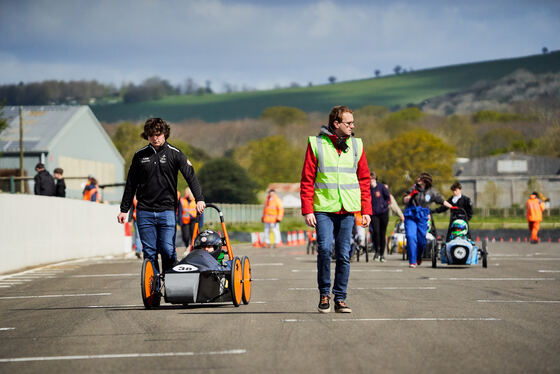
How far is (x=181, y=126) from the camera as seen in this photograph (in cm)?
15025

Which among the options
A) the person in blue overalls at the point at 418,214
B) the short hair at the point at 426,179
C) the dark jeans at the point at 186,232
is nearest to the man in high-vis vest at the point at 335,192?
the person in blue overalls at the point at 418,214

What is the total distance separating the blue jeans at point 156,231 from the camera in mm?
11039

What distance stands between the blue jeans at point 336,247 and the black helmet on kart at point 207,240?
161 cm

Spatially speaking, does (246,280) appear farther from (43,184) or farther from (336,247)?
(43,184)

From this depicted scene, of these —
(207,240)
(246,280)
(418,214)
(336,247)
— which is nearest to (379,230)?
(418,214)

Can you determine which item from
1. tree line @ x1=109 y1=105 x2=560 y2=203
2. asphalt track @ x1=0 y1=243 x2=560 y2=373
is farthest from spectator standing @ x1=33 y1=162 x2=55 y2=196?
tree line @ x1=109 y1=105 x2=560 y2=203

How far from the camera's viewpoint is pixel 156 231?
11.1m

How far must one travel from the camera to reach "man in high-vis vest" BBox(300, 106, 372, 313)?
10.2 metres

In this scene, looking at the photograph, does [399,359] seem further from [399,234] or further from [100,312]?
[399,234]

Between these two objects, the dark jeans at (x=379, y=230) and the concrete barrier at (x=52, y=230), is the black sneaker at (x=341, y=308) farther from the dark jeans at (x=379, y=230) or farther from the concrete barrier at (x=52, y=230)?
Result: the dark jeans at (x=379, y=230)

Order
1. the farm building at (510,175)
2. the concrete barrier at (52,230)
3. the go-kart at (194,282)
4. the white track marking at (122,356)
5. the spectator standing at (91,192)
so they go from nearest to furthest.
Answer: the white track marking at (122,356)
the go-kart at (194,282)
the concrete barrier at (52,230)
the spectator standing at (91,192)
the farm building at (510,175)

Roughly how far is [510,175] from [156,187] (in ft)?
430

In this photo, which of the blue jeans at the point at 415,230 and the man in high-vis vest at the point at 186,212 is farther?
the man in high-vis vest at the point at 186,212

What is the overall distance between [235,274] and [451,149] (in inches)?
3853
